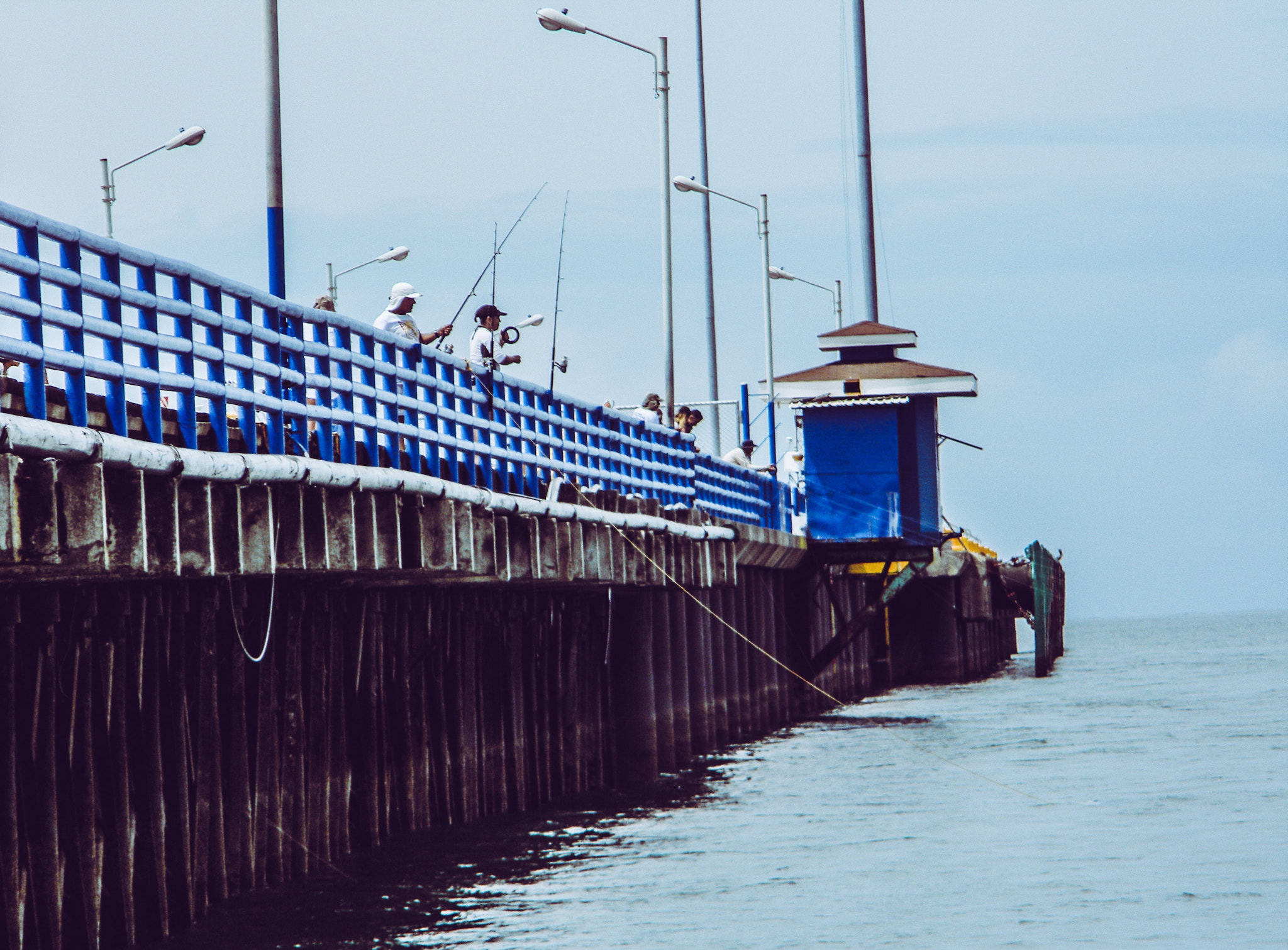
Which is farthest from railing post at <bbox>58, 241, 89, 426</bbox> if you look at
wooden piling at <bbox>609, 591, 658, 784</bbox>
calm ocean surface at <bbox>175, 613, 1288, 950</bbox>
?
wooden piling at <bbox>609, 591, 658, 784</bbox>

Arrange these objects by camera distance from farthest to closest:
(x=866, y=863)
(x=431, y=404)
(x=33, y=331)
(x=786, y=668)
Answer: (x=786, y=668) → (x=866, y=863) → (x=431, y=404) → (x=33, y=331)

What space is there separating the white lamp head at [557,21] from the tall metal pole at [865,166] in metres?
11.8

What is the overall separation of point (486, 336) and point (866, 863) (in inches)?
226

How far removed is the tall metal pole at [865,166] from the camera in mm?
36562

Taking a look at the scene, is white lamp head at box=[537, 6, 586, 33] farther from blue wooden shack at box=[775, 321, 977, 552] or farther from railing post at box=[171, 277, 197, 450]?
railing post at box=[171, 277, 197, 450]

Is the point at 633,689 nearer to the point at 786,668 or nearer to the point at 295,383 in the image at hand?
the point at 786,668

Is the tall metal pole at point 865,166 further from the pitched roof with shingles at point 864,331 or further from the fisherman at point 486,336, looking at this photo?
the fisherman at point 486,336

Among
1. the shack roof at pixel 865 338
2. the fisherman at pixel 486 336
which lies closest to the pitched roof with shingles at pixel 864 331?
the shack roof at pixel 865 338

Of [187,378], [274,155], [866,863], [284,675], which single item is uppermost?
[274,155]

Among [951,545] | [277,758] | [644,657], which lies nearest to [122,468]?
[277,758]

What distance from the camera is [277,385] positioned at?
504 inches

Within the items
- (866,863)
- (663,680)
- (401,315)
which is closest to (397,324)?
(401,315)

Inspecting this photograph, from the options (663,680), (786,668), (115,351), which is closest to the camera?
(115,351)

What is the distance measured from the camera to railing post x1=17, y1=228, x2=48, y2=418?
9.53 meters
